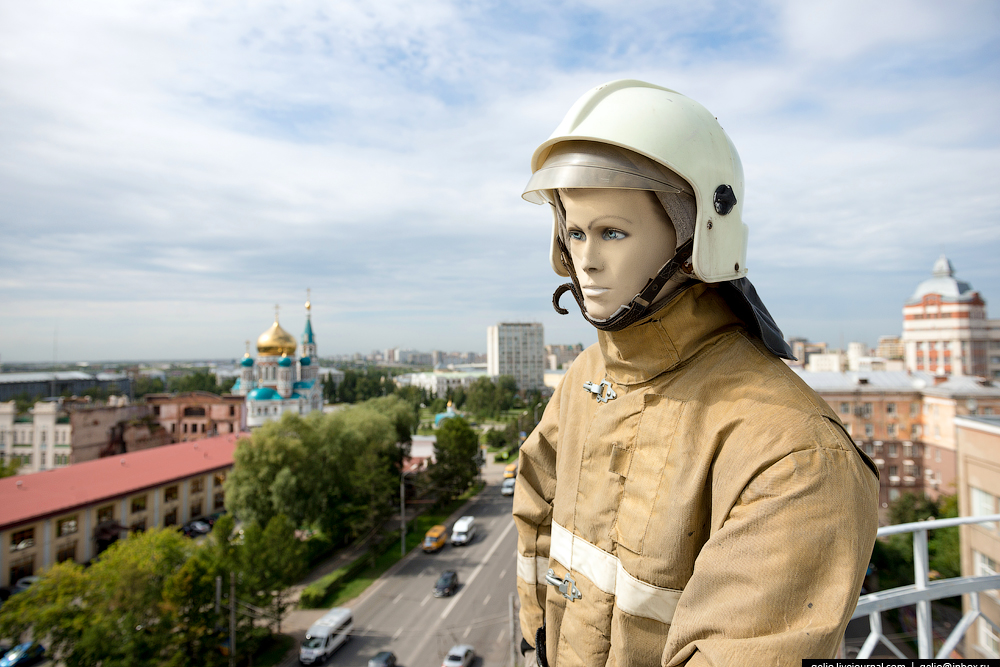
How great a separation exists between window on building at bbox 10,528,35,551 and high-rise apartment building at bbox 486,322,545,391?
6002 cm

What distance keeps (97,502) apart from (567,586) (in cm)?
2256

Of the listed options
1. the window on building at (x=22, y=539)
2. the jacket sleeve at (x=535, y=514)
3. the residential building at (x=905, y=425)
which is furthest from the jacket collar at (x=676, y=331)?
the residential building at (x=905, y=425)

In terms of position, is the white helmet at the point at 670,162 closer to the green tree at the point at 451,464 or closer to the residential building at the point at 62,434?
the green tree at the point at 451,464

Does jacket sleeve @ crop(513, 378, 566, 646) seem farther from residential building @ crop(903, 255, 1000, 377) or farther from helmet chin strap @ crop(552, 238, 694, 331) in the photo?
residential building @ crop(903, 255, 1000, 377)

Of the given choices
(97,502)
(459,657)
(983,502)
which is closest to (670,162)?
(459,657)

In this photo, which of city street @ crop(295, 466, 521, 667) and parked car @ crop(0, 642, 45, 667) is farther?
city street @ crop(295, 466, 521, 667)

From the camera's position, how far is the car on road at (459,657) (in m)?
12.1

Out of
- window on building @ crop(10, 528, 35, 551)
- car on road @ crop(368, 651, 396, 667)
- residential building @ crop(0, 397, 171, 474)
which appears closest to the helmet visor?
car on road @ crop(368, 651, 396, 667)

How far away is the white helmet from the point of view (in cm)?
148

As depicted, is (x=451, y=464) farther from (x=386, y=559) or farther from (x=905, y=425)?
(x=905, y=425)

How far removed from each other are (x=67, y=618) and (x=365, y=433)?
12077 millimetres

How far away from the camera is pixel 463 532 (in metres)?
20.9

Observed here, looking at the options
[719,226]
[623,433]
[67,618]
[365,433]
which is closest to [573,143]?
[719,226]

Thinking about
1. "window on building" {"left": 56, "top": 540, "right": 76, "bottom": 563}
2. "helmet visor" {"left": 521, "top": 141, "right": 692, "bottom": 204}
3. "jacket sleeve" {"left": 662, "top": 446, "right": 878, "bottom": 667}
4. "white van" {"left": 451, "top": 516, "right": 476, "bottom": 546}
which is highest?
"helmet visor" {"left": 521, "top": 141, "right": 692, "bottom": 204}
